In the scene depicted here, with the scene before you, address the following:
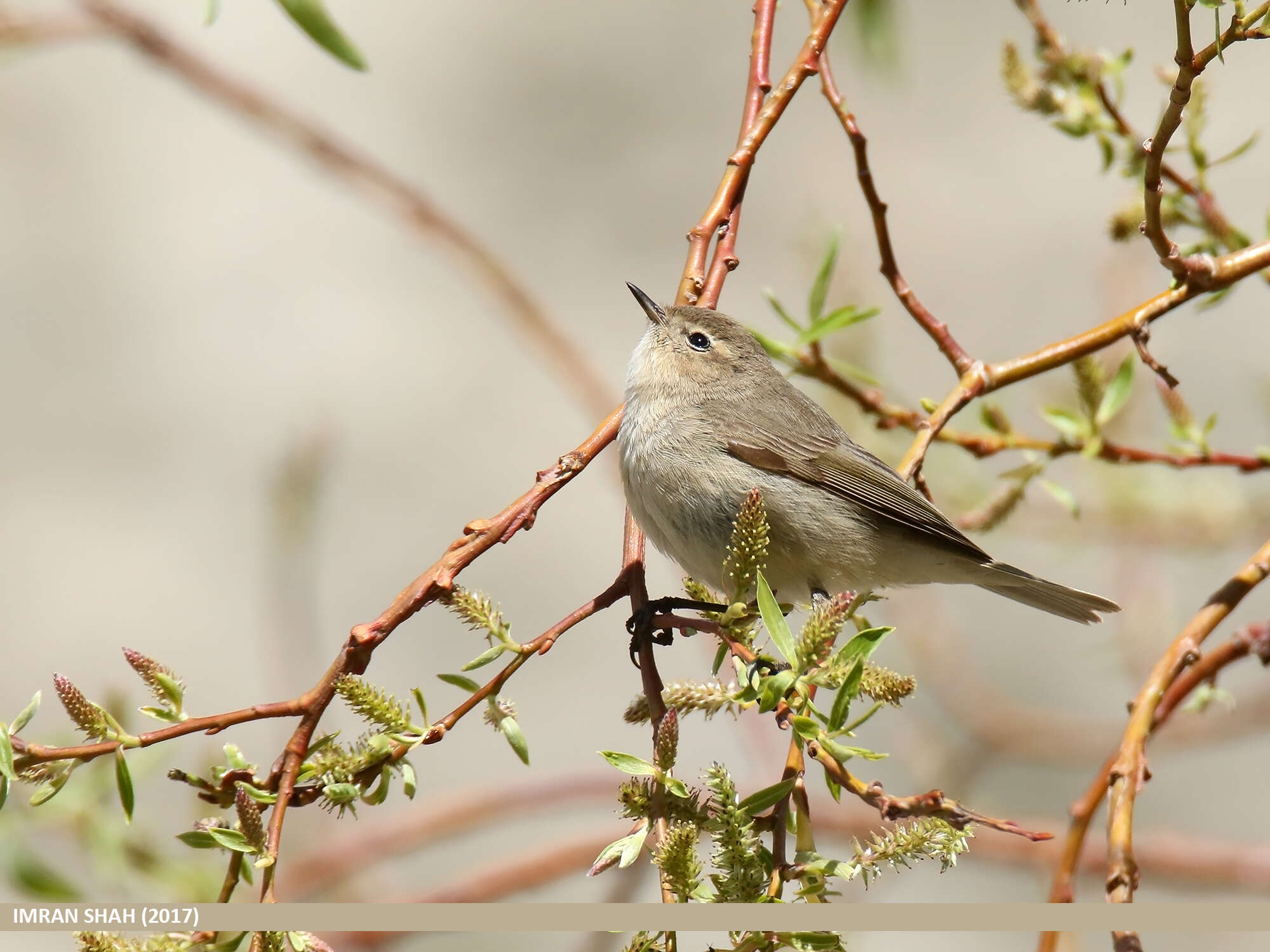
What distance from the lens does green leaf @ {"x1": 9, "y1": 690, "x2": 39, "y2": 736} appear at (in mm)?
1239

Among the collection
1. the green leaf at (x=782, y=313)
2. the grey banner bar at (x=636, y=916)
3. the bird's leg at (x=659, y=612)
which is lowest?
the grey banner bar at (x=636, y=916)

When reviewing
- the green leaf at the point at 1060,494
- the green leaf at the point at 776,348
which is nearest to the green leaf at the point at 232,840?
the green leaf at the point at 776,348

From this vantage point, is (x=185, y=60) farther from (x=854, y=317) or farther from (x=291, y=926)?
(x=291, y=926)

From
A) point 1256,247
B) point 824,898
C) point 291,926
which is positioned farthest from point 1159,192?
point 291,926

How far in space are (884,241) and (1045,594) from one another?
1.02m

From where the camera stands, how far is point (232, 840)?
1.20 meters

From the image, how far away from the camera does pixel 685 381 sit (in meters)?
2.76

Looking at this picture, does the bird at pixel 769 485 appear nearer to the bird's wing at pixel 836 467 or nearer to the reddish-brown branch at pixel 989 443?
the bird's wing at pixel 836 467

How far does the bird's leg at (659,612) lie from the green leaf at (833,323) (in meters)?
0.59

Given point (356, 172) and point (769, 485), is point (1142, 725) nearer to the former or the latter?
point (769, 485)

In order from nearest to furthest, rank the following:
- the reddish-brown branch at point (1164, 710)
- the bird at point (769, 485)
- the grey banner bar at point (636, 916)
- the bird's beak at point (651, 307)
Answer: the grey banner bar at point (636, 916) → the reddish-brown branch at point (1164, 710) → the bird at point (769, 485) → the bird's beak at point (651, 307)

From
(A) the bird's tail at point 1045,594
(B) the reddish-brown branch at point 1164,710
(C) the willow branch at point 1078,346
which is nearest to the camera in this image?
(B) the reddish-brown branch at point 1164,710

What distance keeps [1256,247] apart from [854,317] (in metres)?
0.67

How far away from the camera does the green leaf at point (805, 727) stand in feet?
3.91
